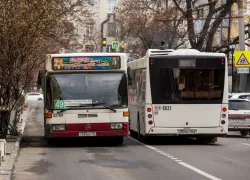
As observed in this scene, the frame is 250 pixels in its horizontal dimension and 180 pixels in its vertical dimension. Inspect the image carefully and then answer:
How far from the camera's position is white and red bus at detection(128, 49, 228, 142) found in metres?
20.8

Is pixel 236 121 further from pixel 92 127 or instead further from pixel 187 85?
pixel 92 127

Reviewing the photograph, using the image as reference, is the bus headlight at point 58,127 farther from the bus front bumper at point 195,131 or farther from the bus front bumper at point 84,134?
the bus front bumper at point 195,131

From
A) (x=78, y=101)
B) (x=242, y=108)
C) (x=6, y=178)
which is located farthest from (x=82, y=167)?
(x=242, y=108)

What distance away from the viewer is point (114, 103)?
20.1m

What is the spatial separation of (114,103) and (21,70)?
12.2 feet

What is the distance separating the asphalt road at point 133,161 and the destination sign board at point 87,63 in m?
2.52

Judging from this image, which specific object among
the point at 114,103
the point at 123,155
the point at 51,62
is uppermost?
the point at 51,62

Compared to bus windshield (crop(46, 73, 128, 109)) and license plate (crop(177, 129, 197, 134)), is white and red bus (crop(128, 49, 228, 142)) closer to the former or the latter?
Result: license plate (crop(177, 129, 197, 134))

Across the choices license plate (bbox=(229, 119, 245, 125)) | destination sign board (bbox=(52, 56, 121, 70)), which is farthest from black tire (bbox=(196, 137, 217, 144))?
destination sign board (bbox=(52, 56, 121, 70))

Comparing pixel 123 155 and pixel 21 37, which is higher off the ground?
pixel 21 37

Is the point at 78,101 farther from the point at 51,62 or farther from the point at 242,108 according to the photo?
the point at 242,108

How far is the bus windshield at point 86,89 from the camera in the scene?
65.4 ft

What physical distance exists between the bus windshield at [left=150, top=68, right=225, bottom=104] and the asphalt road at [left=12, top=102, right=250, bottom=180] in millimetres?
1585

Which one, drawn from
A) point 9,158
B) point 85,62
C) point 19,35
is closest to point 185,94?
point 85,62
